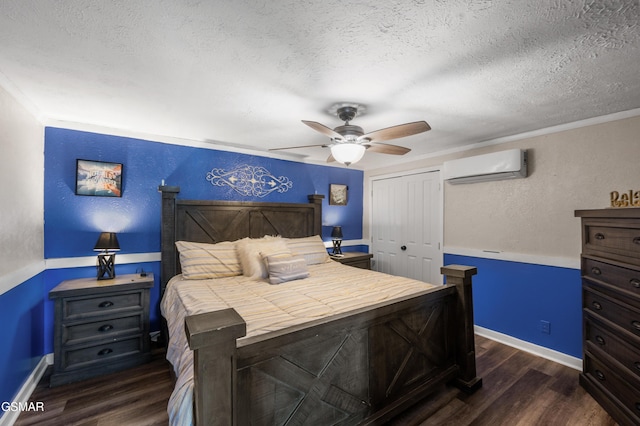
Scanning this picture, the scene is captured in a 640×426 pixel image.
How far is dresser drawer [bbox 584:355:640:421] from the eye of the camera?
1729mm

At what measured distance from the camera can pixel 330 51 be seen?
1.49 metres

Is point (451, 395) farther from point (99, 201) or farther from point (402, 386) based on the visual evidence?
point (99, 201)

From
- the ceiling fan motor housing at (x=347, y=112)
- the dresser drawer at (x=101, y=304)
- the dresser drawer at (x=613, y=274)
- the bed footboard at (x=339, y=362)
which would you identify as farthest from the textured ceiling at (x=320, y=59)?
the dresser drawer at (x=101, y=304)

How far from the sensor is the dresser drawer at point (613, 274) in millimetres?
1784

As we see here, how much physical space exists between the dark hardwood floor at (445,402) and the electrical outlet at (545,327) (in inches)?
12.5

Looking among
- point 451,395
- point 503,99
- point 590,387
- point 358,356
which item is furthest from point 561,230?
point 358,356

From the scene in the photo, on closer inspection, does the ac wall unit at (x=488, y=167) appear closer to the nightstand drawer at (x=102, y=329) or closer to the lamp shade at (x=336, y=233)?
the lamp shade at (x=336, y=233)

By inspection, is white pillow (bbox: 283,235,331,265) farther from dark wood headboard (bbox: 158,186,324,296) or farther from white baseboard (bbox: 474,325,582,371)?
white baseboard (bbox: 474,325,582,371)

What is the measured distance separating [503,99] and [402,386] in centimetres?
227

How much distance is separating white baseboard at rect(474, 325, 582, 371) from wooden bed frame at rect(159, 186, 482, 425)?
112cm

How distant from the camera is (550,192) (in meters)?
2.74

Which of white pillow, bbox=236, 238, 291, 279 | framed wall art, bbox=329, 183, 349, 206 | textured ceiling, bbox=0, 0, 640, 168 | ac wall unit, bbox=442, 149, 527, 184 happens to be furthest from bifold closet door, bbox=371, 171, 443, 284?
white pillow, bbox=236, 238, 291, 279

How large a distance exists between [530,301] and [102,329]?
4.17 metres

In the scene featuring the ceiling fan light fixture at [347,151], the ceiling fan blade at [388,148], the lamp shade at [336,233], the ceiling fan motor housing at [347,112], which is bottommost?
the lamp shade at [336,233]
